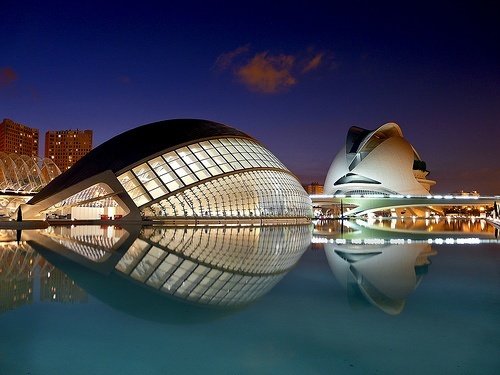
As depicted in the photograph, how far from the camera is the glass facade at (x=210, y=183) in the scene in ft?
111

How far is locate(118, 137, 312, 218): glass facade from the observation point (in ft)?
111

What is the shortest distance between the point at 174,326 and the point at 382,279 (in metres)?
5.62

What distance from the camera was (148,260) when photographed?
40.4 ft

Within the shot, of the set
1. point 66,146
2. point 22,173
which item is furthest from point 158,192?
point 66,146

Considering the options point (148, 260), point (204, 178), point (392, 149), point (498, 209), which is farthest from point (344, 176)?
point (148, 260)

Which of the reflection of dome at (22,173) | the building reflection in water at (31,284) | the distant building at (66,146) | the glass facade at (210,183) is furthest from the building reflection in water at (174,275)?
the distant building at (66,146)

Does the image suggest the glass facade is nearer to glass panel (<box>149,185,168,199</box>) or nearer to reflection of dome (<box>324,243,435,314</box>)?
glass panel (<box>149,185,168,199</box>)

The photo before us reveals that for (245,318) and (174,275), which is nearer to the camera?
(245,318)

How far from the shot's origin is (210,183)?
3525 centimetres

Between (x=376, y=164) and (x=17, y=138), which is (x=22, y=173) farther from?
(x=17, y=138)

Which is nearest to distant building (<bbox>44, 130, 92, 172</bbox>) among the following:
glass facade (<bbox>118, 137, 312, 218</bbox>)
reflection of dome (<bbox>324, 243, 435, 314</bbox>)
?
glass facade (<bbox>118, 137, 312, 218</bbox>)

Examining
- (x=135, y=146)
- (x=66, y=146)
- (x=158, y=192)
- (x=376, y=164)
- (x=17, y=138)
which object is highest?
(x=66, y=146)

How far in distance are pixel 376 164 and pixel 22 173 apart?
60.3 m

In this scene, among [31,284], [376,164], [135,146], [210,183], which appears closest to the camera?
[31,284]
